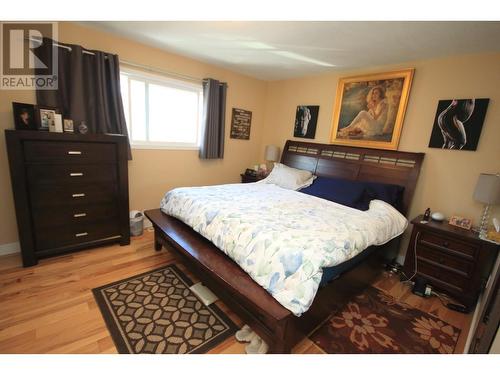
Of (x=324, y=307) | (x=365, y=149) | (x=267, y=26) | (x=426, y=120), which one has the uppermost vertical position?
(x=267, y=26)

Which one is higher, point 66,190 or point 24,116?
point 24,116

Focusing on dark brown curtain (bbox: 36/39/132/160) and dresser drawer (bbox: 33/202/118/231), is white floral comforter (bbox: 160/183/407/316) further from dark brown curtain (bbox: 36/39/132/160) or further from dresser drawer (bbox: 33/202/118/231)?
dark brown curtain (bbox: 36/39/132/160)

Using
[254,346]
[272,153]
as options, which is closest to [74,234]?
[254,346]

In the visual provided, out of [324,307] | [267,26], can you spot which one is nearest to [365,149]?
[267,26]

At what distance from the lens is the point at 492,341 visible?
95 cm

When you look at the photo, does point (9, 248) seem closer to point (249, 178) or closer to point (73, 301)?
point (73, 301)

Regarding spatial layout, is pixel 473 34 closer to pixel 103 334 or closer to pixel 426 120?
pixel 426 120

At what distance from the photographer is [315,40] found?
2.18 metres

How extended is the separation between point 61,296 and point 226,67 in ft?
10.7

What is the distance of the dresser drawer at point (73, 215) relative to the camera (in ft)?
6.83

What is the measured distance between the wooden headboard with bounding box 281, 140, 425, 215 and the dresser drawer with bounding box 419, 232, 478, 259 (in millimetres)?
464

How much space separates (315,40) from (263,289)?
7.44 ft

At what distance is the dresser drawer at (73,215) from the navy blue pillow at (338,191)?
2.28 m
